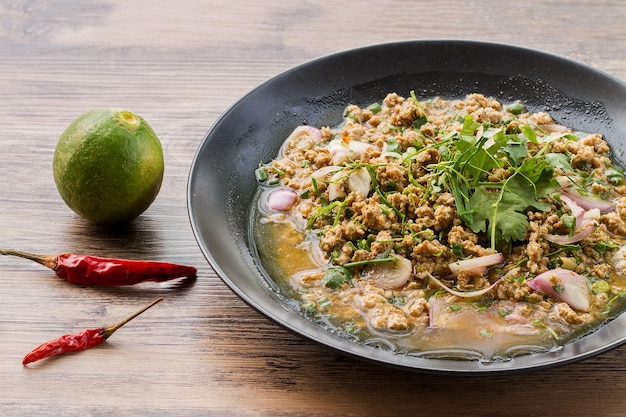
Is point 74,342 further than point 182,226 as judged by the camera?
No

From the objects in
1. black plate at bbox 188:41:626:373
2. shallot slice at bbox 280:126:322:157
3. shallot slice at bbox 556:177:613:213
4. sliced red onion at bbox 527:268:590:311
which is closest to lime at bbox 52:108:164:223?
black plate at bbox 188:41:626:373

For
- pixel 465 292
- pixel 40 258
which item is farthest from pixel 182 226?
pixel 465 292

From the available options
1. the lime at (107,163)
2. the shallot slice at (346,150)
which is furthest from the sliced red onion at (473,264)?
the lime at (107,163)

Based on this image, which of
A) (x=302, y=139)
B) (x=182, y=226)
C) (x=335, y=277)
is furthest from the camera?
(x=302, y=139)

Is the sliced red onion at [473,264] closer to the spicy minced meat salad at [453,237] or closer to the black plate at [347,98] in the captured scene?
the spicy minced meat salad at [453,237]

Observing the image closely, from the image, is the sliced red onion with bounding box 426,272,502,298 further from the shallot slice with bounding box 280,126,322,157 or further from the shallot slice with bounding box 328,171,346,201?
the shallot slice with bounding box 280,126,322,157

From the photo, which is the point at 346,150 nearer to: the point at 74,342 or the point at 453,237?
the point at 453,237

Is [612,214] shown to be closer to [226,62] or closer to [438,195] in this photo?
[438,195]
